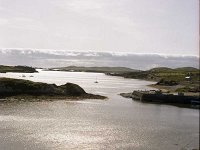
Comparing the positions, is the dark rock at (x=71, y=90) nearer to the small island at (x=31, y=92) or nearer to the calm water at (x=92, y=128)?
the small island at (x=31, y=92)

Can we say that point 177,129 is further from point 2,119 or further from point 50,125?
point 2,119

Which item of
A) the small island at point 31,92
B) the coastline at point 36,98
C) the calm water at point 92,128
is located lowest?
the calm water at point 92,128

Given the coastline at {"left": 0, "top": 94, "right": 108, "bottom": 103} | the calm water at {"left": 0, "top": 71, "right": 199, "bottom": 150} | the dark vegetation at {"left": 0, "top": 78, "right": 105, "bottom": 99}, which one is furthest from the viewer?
the dark vegetation at {"left": 0, "top": 78, "right": 105, "bottom": 99}

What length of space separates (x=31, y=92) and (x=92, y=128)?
Result: 41670 millimetres

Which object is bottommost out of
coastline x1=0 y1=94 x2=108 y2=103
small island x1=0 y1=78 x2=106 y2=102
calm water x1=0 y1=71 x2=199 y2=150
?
calm water x1=0 y1=71 x2=199 y2=150

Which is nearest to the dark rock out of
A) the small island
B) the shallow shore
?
the small island

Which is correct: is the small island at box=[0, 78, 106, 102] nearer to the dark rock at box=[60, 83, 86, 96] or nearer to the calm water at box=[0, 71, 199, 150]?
the dark rock at box=[60, 83, 86, 96]

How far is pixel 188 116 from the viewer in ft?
219

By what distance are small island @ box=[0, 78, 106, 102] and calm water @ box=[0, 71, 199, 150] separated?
38.0 feet

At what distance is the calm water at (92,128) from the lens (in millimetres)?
39625

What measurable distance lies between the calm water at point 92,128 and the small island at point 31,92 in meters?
11.6

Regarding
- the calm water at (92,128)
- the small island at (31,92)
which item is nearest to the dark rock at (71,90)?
the small island at (31,92)

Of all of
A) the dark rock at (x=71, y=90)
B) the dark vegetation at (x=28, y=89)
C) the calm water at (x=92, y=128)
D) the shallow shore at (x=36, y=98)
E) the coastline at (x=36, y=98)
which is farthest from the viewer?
the dark rock at (x=71, y=90)

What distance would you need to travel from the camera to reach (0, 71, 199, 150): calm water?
39.6 m
